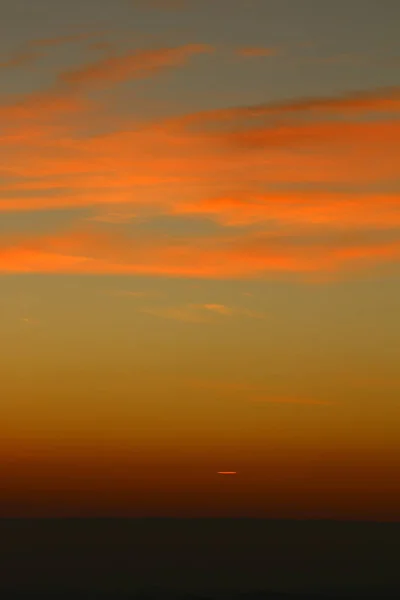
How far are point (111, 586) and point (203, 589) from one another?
18.0 metres

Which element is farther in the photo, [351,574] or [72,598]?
[351,574]

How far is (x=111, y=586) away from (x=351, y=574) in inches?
1713

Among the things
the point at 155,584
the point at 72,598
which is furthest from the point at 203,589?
the point at 72,598

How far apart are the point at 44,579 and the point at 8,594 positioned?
15.7m

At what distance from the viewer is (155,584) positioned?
193m

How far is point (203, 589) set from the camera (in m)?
189

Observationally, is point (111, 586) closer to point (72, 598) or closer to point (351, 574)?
point (72, 598)

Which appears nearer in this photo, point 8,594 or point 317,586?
point 8,594

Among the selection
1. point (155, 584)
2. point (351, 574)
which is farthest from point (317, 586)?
point (155, 584)

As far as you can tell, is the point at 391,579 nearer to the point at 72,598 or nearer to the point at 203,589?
the point at 203,589

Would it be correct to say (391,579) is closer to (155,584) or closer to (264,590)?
(264,590)

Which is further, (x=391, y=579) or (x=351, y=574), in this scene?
(x=351, y=574)

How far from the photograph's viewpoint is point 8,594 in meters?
176

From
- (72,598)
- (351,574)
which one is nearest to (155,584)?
(72,598)
